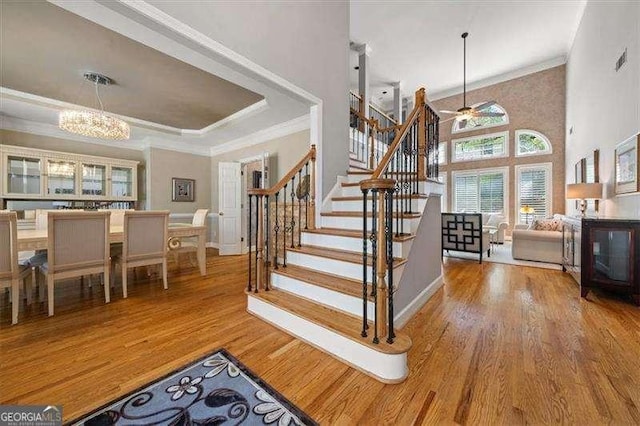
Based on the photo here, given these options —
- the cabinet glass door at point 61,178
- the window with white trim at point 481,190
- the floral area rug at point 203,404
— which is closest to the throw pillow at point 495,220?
the window with white trim at point 481,190

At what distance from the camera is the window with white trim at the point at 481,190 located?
745 centimetres

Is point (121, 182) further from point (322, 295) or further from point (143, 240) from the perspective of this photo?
point (322, 295)

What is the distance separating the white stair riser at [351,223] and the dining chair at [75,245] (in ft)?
7.83

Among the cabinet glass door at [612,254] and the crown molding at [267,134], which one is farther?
the crown molding at [267,134]

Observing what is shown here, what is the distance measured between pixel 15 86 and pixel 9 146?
4.54ft

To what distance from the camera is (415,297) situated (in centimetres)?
245

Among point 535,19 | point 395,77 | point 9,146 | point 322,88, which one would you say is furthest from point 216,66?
point 535,19

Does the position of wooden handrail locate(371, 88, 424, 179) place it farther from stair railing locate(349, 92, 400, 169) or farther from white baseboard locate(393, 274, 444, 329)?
stair railing locate(349, 92, 400, 169)

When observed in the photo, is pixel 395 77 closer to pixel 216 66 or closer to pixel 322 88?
pixel 322 88

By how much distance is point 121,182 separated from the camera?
18.6 ft

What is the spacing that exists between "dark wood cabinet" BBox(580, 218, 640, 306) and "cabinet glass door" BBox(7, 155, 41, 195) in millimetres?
8502

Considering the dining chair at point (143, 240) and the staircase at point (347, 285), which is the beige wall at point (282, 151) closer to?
the staircase at point (347, 285)

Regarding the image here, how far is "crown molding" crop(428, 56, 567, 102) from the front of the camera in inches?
260

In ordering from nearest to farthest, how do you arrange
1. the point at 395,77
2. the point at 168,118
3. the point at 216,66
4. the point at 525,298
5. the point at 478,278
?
the point at 525,298, the point at 216,66, the point at 478,278, the point at 168,118, the point at 395,77
